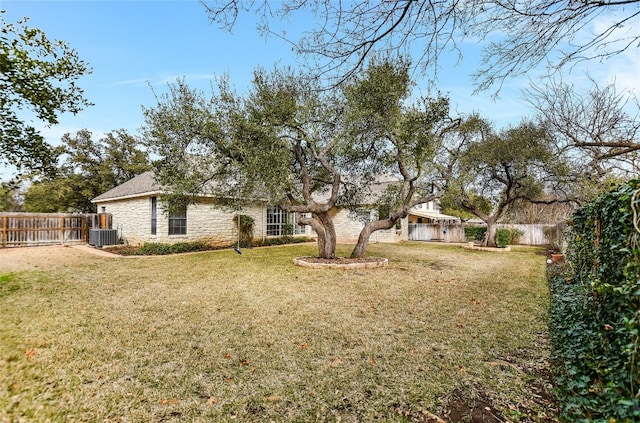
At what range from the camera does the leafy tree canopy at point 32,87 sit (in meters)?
6.01

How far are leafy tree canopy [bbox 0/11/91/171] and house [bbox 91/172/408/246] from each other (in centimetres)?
→ 531

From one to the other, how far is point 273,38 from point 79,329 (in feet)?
16.0

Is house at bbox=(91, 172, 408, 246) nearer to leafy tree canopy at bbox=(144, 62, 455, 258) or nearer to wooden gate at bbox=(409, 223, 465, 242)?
leafy tree canopy at bbox=(144, 62, 455, 258)

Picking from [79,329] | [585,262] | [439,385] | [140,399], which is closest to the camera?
[140,399]

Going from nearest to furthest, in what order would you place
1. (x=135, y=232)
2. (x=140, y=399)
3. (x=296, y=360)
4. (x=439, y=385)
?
(x=140, y=399)
(x=439, y=385)
(x=296, y=360)
(x=135, y=232)

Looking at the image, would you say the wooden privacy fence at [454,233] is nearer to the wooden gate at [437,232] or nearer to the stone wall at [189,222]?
the wooden gate at [437,232]

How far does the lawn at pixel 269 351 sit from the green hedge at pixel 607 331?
0.25m

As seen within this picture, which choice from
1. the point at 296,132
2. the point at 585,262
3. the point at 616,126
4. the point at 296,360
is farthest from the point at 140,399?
the point at 616,126

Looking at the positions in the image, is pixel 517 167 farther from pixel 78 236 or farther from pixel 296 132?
pixel 78 236

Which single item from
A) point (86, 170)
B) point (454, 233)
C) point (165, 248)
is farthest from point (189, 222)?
point (454, 233)

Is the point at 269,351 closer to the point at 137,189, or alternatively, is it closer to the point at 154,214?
the point at 154,214

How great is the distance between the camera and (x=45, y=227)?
51.5 ft

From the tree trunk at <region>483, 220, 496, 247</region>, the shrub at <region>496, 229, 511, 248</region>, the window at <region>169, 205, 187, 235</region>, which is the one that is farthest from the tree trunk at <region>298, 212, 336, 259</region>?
the shrub at <region>496, 229, 511, 248</region>

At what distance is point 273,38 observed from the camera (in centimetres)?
305
